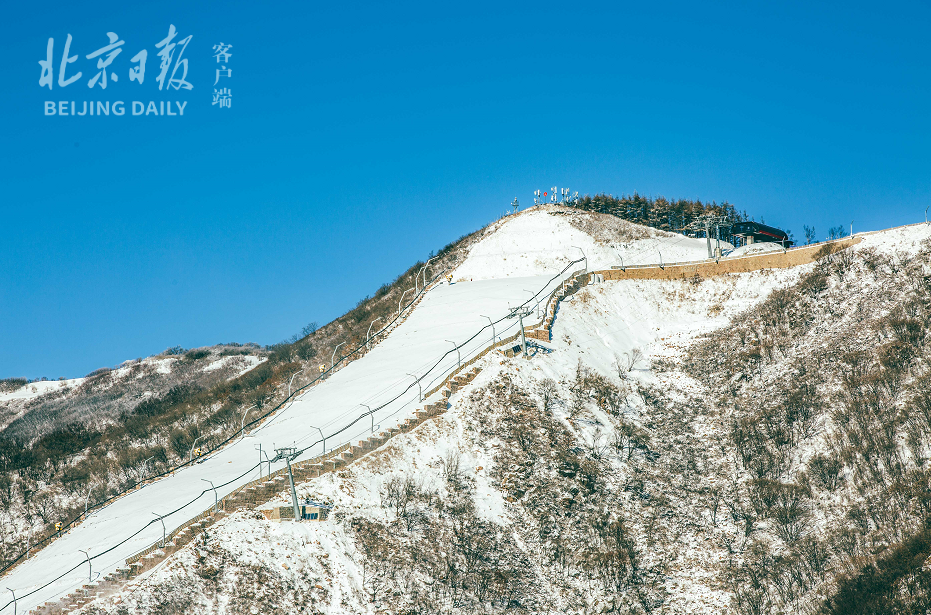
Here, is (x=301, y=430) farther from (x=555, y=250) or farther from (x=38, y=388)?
(x=38, y=388)

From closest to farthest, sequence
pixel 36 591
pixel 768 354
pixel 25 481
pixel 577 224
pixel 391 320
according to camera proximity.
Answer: pixel 36 591 → pixel 768 354 → pixel 25 481 → pixel 391 320 → pixel 577 224

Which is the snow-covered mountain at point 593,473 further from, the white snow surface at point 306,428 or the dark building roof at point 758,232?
the dark building roof at point 758,232

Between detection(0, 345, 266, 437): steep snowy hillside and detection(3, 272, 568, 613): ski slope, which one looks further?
detection(0, 345, 266, 437): steep snowy hillside

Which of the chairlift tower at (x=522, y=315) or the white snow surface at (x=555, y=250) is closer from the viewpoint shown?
the chairlift tower at (x=522, y=315)

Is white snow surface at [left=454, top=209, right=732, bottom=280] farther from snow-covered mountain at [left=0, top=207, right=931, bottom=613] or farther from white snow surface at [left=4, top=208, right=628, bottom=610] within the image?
snow-covered mountain at [left=0, top=207, right=931, bottom=613]

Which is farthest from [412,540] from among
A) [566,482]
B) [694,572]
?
[694,572]

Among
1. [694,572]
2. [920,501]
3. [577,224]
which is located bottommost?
[694,572]

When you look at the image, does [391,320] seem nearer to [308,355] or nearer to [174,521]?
[308,355]

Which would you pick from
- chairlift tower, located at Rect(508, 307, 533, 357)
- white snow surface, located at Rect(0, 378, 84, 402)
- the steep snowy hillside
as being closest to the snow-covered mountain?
chairlift tower, located at Rect(508, 307, 533, 357)

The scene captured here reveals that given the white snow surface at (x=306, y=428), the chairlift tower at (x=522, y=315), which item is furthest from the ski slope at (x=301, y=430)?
the chairlift tower at (x=522, y=315)
